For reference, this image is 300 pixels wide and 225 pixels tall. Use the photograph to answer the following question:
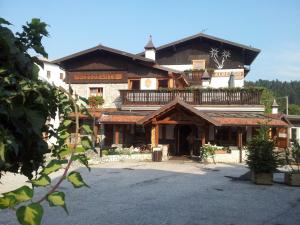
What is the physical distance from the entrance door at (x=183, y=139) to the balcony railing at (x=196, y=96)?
70.4 inches

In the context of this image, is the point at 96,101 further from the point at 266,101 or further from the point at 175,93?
the point at 266,101

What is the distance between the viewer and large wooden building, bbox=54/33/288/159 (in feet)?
74.6

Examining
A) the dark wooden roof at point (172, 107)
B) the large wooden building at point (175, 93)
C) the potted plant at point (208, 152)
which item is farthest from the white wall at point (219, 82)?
the potted plant at point (208, 152)

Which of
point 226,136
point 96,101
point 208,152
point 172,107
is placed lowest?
point 208,152

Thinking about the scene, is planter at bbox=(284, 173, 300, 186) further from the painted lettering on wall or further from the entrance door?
the painted lettering on wall

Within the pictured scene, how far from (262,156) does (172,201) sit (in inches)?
188

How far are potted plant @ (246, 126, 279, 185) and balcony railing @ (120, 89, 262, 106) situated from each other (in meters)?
11.7

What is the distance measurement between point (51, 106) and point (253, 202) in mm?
9058

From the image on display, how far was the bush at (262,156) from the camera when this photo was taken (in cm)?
1336

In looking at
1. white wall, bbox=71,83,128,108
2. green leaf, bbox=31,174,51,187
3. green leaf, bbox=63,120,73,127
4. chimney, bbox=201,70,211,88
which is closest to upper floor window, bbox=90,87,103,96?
white wall, bbox=71,83,128,108

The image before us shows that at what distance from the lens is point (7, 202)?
62.7 inches

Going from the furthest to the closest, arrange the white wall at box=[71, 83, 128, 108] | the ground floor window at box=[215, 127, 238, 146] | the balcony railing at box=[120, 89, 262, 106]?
1. the white wall at box=[71, 83, 128, 108]
2. the balcony railing at box=[120, 89, 262, 106]
3. the ground floor window at box=[215, 127, 238, 146]

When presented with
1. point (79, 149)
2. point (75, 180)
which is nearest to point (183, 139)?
point (79, 149)

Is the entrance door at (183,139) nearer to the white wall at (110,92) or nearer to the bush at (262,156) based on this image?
the white wall at (110,92)
